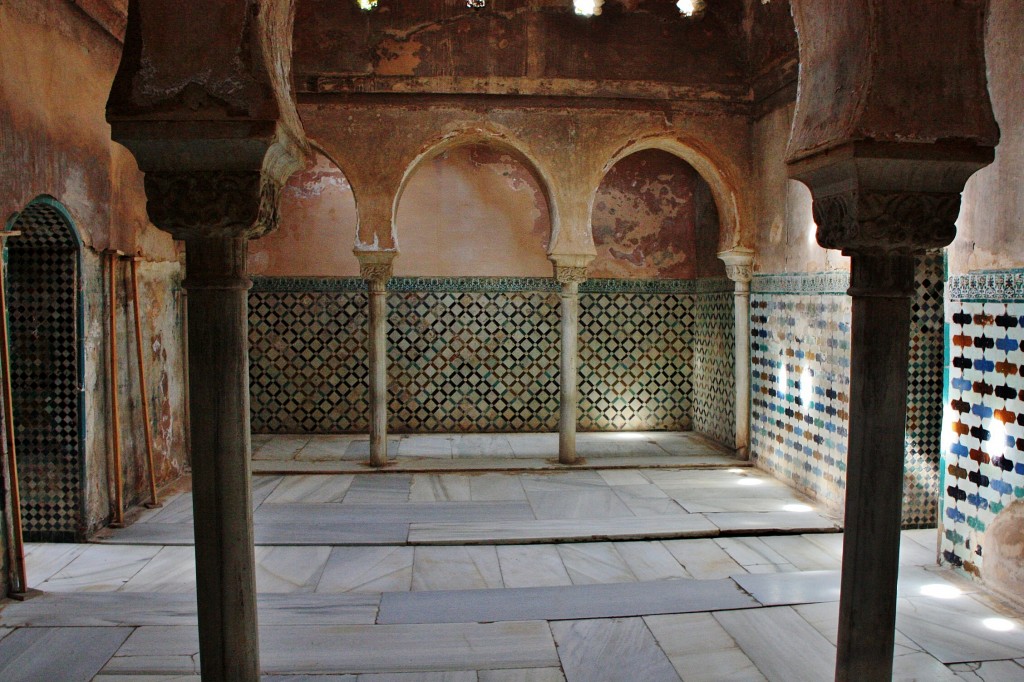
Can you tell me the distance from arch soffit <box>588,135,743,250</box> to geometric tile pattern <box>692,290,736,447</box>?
97 cm

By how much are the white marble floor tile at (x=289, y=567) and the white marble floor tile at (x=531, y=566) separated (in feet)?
4.09

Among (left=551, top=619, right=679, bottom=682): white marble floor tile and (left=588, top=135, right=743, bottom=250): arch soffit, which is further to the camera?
(left=588, top=135, right=743, bottom=250): arch soffit

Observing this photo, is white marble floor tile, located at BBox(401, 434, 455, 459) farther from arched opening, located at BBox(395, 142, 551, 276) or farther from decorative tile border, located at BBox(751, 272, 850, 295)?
decorative tile border, located at BBox(751, 272, 850, 295)

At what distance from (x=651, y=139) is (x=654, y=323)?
112 inches

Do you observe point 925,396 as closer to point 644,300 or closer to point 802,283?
point 802,283

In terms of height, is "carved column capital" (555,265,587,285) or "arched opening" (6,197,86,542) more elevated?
"carved column capital" (555,265,587,285)

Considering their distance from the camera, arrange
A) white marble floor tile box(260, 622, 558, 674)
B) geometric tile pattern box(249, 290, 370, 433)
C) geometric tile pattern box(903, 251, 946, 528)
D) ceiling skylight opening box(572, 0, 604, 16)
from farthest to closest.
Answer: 1. geometric tile pattern box(249, 290, 370, 433)
2. ceiling skylight opening box(572, 0, 604, 16)
3. geometric tile pattern box(903, 251, 946, 528)
4. white marble floor tile box(260, 622, 558, 674)

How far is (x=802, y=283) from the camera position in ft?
22.4

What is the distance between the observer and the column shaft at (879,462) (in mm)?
2867

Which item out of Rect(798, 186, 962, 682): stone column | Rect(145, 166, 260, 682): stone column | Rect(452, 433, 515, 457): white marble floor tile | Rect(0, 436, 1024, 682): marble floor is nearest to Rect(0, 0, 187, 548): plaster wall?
Rect(0, 436, 1024, 682): marble floor

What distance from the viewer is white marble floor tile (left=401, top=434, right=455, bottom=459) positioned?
8.39m

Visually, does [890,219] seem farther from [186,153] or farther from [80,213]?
[80,213]

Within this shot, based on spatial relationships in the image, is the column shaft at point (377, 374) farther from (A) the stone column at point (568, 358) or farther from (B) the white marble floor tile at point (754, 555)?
(B) the white marble floor tile at point (754, 555)

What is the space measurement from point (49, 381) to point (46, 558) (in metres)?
1.25
